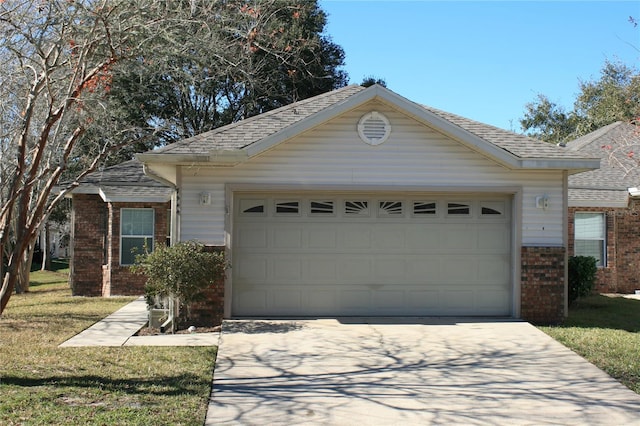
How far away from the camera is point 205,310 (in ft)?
38.1

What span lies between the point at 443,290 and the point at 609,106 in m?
18.2

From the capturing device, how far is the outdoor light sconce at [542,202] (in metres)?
12.1

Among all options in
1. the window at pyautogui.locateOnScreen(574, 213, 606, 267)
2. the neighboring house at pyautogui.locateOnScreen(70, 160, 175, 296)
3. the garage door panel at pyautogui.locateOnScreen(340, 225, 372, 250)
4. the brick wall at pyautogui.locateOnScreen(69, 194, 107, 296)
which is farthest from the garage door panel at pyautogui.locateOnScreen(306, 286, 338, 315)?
the window at pyautogui.locateOnScreen(574, 213, 606, 267)

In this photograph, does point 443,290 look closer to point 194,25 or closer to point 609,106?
point 194,25

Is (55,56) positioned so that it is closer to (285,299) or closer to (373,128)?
(373,128)

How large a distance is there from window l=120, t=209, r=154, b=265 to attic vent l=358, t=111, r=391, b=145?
842cm

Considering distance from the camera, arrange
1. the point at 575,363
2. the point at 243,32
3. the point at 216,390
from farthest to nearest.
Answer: the point at 243,32 < the point at 575,363 < the point at 216,390

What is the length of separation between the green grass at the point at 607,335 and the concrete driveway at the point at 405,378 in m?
0.26

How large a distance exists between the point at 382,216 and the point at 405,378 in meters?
4.50

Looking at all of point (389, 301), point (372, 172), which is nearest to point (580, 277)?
point (389, 301)

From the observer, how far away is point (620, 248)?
713 inches

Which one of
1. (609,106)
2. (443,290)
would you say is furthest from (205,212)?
(609,106)

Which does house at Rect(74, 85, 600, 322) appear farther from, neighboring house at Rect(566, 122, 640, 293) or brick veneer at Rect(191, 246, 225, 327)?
neighboring house at Rect(566, 122, 640, 293)

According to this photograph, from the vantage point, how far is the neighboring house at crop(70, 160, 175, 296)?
1795 cm
